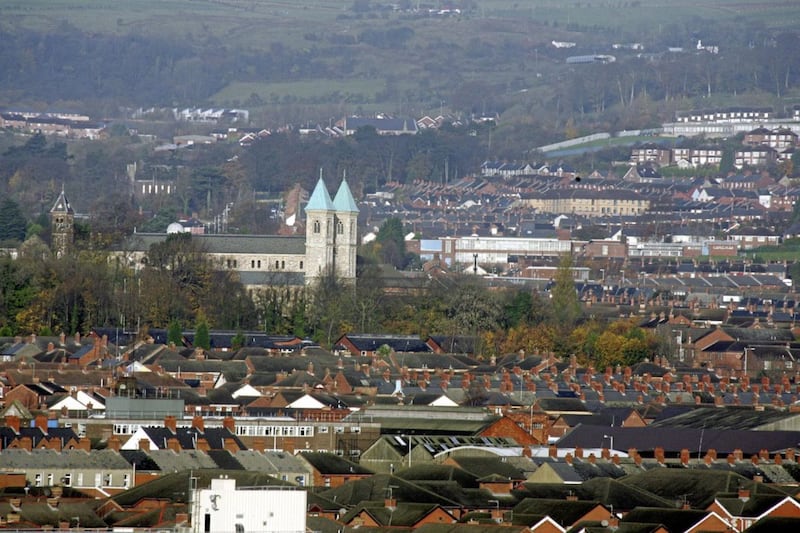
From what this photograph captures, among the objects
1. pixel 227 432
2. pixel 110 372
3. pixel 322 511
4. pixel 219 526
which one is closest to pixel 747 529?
pixel 322 511

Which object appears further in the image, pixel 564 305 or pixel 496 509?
pixel 564 305

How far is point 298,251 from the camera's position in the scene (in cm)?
13225

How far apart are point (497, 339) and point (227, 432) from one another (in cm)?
4230

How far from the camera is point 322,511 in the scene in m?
50.2

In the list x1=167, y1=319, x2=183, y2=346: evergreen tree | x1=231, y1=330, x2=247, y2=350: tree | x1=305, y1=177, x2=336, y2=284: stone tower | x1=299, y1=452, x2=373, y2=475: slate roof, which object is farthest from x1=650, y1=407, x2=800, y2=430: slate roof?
x1=305, y1=177, x2=336, y2=284: stone tower

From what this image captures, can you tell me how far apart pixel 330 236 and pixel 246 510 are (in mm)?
94793

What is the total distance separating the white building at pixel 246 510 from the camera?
33.5 m

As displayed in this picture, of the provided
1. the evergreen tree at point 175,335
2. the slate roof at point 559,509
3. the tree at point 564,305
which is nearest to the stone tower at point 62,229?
the evergreen tree at point 175,335

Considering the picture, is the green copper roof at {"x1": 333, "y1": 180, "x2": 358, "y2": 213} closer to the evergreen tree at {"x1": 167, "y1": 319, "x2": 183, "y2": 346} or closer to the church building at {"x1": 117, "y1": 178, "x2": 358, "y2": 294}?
the church building at {"x1": 117, "y1": 178, "x2": 358, "y2": 294}

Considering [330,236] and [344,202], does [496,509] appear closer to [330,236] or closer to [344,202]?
[330,236]

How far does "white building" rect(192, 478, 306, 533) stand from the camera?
33.5m

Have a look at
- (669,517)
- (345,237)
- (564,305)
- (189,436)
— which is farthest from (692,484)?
(345,237)

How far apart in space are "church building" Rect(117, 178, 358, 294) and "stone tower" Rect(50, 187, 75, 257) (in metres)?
2.53

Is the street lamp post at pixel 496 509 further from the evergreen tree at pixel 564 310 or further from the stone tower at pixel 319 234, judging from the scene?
the stone tower at pixel 319 234
